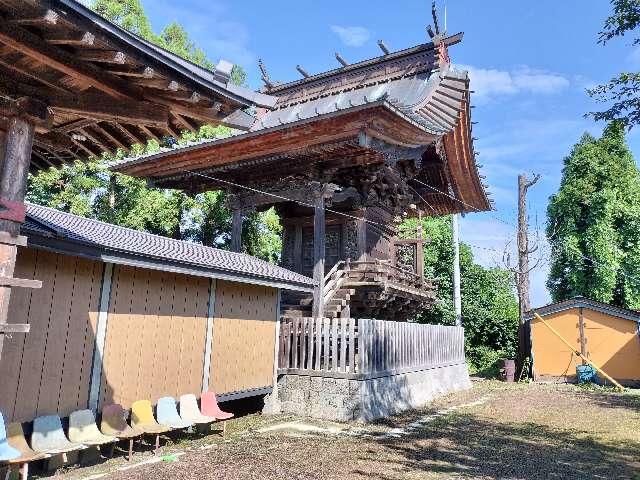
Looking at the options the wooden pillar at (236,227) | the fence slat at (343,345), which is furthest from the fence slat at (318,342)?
the wooden pillar at (236,227)

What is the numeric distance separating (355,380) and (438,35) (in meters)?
9.87

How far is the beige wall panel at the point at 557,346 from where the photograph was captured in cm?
1891

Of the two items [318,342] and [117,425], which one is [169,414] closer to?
[117,425]

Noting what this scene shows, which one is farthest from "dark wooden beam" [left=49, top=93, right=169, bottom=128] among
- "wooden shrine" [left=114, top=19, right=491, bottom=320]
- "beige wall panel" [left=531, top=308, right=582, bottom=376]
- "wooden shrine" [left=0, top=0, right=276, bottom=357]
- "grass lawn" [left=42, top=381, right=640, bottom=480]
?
"beige wall panel" [left=531, top=308, right=582, bottom=376]

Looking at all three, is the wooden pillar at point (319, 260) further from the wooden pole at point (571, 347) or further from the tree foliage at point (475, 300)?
the wooden pole at point (571, 347)

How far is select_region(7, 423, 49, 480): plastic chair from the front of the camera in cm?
504

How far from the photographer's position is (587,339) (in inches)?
741

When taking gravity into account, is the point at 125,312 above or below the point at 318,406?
above

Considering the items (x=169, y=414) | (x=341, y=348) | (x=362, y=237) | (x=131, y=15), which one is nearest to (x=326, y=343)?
(x=341, y=348)

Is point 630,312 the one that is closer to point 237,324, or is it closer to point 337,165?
point 337,165

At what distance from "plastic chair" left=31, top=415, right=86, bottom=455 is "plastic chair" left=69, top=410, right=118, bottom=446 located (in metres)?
0.13

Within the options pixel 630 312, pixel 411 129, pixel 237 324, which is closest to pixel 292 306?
pixel 237 324

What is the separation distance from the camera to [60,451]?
5426 mm

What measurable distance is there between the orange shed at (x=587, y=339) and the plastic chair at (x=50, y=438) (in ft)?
59.4
